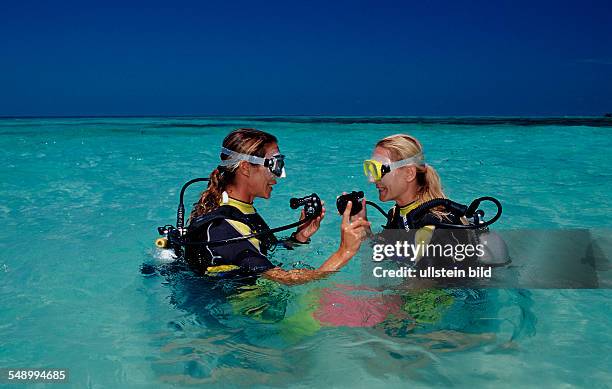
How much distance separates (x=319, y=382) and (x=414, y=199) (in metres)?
1.27

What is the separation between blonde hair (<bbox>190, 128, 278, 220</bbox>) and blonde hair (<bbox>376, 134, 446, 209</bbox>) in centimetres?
74

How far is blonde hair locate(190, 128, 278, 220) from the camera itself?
10.5ft

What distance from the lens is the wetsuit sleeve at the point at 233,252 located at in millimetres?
2893

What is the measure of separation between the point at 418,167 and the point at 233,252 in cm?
126

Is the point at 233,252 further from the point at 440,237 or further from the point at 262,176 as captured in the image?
the point at 440,237

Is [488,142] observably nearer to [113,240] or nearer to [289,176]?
[289,176]

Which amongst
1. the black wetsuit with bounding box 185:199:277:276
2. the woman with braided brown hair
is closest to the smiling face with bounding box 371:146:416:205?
the woman with braided brown hair

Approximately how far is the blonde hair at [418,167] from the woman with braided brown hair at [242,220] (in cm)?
56

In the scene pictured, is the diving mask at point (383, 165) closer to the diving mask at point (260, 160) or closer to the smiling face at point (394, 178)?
the smiling face at point (394, 178)

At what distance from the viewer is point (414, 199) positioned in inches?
130

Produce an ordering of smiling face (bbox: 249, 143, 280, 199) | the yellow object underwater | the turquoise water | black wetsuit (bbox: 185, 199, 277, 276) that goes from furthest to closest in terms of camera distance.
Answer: smiling face (bbox: 249, 143, 280, 199) → the yellow object underwater → black wetsuit (bbox: 185, 199, 277, 276) → the turquoise water

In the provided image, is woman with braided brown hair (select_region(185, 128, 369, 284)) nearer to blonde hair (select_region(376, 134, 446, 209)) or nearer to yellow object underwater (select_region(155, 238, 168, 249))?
yellow object underwater (select_region(155, 238, 168, 249))

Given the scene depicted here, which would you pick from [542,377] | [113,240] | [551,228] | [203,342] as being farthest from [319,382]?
[551,228]

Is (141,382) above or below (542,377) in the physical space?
below
